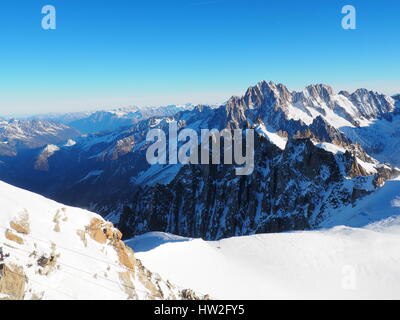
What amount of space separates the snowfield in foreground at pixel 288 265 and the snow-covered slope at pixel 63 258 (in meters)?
5.94

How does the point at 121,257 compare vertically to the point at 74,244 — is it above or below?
below

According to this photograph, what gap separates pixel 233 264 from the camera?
32781 mm

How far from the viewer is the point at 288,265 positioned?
1283 inches

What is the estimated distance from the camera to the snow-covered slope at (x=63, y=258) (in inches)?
561

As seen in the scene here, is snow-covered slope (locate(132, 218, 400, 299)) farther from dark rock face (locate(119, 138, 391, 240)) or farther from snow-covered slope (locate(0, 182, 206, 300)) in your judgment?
dark rock face (locate(119, 138, 391, 240))

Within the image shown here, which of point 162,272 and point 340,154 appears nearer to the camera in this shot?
point 162,272

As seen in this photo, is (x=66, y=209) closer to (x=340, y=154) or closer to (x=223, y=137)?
(x=340, y=154)

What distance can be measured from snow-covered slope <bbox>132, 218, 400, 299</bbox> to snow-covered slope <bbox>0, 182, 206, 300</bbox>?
6188mm

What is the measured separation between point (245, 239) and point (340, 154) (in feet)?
185

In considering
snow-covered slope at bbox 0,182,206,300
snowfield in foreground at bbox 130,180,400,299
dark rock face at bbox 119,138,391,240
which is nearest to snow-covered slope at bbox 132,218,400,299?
snowfield in foreground at bbox 130,180,400,299

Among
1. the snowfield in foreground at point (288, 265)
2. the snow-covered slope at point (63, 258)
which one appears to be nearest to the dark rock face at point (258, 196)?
the snowfield in foreground at point (288, 265)

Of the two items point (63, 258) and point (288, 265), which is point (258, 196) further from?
point (63, 258)

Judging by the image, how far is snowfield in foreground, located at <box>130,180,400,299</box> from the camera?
26906 millimetres
